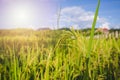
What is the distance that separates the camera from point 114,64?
10.7 ft

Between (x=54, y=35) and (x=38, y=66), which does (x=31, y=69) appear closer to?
(x=38, y=66)

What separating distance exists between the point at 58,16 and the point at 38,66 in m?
0.64

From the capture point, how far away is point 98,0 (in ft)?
4.42

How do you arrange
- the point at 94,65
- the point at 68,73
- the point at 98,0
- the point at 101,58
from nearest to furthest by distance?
1. the point at 98,0
2. the point at 68,73
3. the point at 94,65
4. the point at 101,58

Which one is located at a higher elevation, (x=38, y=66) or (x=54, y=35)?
(x=54, y=35)

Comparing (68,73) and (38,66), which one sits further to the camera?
(38,66)

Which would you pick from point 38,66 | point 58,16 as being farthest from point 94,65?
point 58,16

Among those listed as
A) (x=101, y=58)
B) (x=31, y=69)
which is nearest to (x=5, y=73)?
(x=31, y=69)

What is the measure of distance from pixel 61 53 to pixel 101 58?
657 millimetres

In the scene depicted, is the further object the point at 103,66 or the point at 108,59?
the point at 108,59

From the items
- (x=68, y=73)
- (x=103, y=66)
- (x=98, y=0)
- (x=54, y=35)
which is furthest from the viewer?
(x=54, y=35)

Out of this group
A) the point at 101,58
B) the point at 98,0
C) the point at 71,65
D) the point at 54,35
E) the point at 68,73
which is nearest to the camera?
the point at 98,0

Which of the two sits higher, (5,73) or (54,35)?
(54,35)

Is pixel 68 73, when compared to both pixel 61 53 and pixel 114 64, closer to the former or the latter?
pixel 61 53
